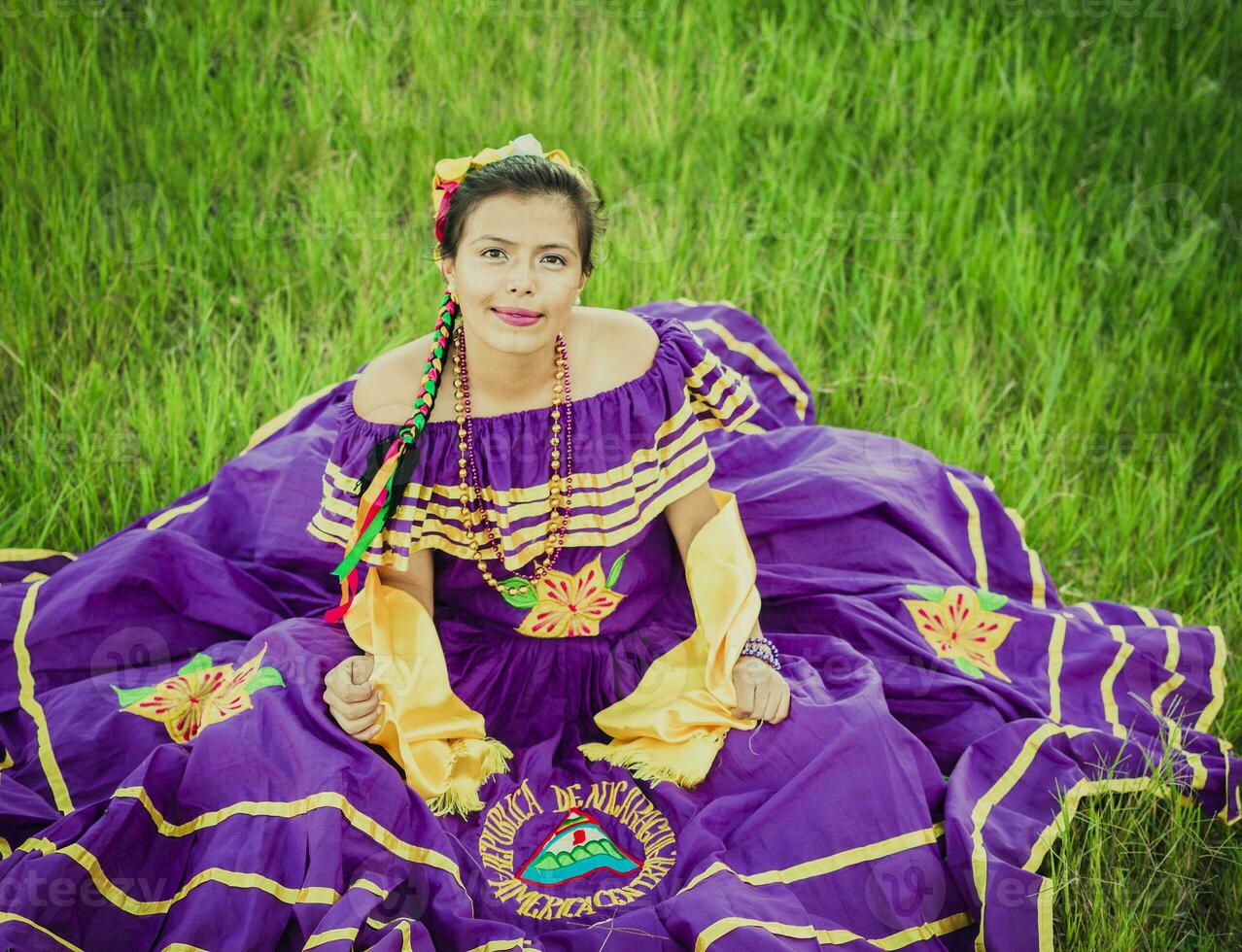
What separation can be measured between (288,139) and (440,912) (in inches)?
119

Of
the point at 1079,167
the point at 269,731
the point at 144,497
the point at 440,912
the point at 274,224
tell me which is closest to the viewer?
the point at 440,912

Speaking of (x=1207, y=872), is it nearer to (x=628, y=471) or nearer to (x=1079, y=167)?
(x=628, y=471)

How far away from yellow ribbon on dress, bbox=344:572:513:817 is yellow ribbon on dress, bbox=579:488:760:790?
0.26m

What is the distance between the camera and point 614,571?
7.82ft

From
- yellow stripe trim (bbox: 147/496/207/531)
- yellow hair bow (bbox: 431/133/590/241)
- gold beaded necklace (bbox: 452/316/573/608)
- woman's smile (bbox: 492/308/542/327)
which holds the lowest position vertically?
yellow stripe trim (bbox: 147/496/207/531)

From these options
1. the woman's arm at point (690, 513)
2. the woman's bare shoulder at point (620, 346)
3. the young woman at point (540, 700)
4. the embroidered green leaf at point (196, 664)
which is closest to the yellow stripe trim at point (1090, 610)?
the young woman at point (540, 700)

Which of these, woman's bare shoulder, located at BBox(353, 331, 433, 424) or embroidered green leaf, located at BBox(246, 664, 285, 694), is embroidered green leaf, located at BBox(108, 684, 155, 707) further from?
woman's bare shoulder, located at BBox(353, 331, 433, 424)

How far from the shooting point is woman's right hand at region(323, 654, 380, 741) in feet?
7.04

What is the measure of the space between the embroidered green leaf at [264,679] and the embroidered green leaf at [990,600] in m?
1.58

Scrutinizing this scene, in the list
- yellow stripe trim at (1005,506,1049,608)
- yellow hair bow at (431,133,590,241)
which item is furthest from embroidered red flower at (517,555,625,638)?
yellow stripe trim at (1005,506,1049,608)

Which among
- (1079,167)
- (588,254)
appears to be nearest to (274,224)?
(588,254)

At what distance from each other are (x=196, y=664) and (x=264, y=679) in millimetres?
421

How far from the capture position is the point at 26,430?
327 cm

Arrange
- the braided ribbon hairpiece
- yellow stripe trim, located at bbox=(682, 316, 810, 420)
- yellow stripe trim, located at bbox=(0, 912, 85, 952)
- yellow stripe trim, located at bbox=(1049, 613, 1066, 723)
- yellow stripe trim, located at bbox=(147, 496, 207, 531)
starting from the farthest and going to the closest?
yellow stripe trim, located at bbox=(682, 316, 810, 420), yellow stripe trim, located at bbox=(147, 496, 207, 531), yellow stripe trim, located at bbox=(1049, 613, 1066, 723), the braided ribbon hairpiece, yellow stripe trim, located at bbox=(0, 912, 85, 952)
